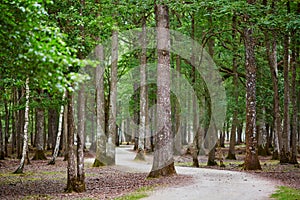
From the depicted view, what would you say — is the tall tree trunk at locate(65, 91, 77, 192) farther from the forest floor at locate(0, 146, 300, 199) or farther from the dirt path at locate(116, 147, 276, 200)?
the dirt path at locate(116, 147, 276, 200)

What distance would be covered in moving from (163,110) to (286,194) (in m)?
6.28

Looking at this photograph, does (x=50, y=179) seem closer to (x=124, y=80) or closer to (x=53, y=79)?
(x=53, y=79)

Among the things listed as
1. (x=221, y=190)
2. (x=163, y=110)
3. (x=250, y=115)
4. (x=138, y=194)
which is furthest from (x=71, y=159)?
(x=250, y=115)

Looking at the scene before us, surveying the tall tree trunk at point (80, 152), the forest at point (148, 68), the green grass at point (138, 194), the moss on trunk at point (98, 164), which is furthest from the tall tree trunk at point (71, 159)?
the moss on trunk at point (98, 164)

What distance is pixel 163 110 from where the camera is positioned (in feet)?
51.1

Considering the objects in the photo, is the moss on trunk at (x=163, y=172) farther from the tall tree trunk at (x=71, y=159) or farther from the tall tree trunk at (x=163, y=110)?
the tall tree trunk at (x=71, y=159)

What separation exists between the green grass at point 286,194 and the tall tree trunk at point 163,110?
4976mm

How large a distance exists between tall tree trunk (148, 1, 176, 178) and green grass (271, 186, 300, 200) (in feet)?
16.3

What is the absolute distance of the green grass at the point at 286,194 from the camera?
10586 millimetres

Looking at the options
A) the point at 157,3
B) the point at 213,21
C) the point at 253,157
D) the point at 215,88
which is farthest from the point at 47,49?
the point at 215,88

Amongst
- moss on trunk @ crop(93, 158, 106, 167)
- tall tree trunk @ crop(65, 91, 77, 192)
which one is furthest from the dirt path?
moss on trunk @ crop(93, 158, 106, 167)

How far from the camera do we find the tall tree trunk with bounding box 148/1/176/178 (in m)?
15.4

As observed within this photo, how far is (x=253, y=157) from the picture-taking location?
1825cm

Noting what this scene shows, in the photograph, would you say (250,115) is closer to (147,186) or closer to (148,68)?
(147,186)
